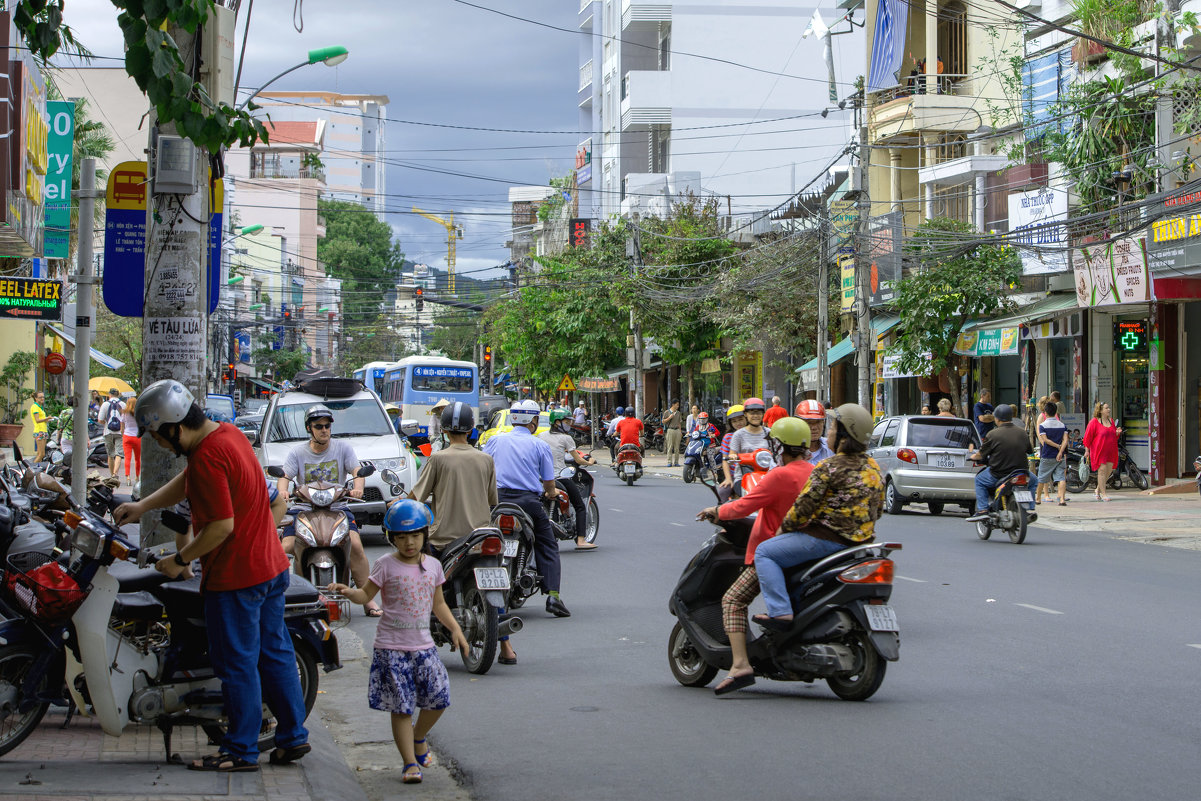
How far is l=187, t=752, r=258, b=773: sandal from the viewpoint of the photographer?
5832 mm

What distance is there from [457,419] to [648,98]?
5347 centimetres

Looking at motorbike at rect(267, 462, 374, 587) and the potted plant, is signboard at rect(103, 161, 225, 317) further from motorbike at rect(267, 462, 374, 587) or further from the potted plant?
the potted plant

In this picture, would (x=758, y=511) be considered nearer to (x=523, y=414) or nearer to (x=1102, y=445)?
(x=523, y=414)

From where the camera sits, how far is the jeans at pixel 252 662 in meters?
5.79

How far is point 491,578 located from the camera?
857 cm

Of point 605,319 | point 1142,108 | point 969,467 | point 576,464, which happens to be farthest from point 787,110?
point 576,464

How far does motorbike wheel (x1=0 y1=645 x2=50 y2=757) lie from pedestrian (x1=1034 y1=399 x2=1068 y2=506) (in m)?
19.8

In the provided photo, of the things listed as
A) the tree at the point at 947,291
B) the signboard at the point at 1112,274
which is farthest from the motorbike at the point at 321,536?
the tree at the point at 947,291

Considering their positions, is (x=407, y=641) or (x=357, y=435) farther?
(x=357, y=435)

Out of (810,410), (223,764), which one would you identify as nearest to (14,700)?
(223,764)

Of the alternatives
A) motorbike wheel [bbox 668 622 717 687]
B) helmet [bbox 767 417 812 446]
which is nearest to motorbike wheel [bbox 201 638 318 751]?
motorbike wheel [bbox 668 622 717 687]

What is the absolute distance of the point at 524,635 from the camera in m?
10.6

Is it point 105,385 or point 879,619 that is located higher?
point 105,385

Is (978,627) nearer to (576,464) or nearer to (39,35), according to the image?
(576,464)
